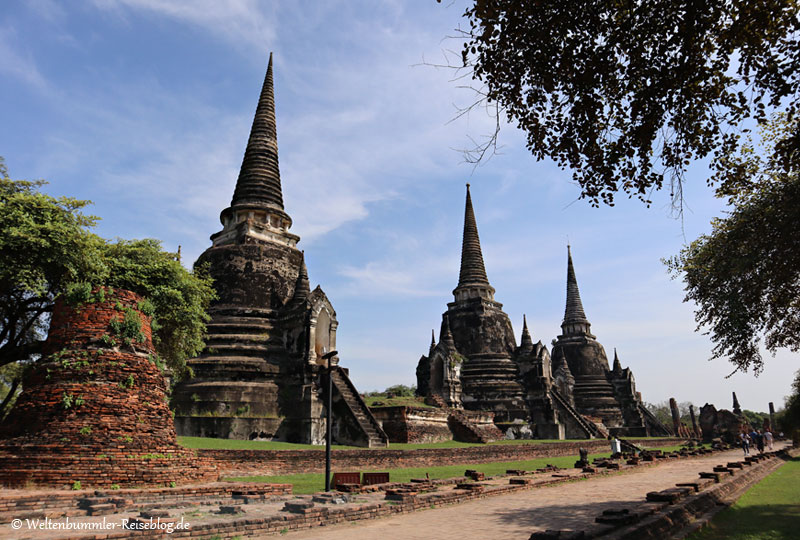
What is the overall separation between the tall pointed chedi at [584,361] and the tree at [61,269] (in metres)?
37.9

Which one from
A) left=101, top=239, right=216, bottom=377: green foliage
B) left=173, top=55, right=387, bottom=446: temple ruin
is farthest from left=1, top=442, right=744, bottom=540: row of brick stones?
left=173, top=55, right=387, bottom=446: temple ruin

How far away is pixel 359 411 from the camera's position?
70.9 feet

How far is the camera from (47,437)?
10.4 meters

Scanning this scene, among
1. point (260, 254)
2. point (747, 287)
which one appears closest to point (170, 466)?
point (747, 287)

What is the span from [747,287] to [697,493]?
4566 millimetres

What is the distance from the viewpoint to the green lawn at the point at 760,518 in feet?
24.6

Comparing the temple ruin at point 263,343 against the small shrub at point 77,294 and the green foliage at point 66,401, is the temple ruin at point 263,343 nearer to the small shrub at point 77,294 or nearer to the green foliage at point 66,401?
the small shrub at point 77,294

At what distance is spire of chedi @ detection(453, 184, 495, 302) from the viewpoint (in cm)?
3909

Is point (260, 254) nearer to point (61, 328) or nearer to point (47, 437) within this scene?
point (61, 328)

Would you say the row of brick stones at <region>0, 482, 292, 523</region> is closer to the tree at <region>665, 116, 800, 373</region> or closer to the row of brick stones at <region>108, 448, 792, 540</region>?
the row of brick stones at <region>108, 448, 792, 540</region>

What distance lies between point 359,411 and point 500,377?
15.7m

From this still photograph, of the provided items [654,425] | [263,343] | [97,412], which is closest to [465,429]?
[263,343]

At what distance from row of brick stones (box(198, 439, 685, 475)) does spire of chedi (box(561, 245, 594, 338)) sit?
2716 cm

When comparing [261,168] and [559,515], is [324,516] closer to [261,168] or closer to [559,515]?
[559,515]
